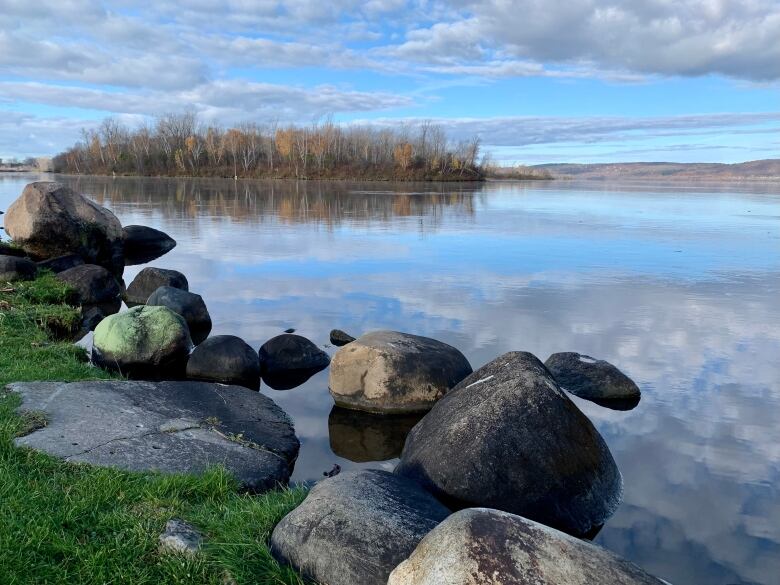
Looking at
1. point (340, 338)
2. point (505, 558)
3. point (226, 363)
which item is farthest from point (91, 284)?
point (505, 558)

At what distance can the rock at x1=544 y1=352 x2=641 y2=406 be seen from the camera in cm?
945

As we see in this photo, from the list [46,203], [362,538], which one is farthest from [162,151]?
[362,538]

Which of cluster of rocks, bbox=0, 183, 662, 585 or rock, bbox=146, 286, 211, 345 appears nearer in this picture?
cluster of rocks, bbox=0, 183, 662, 585

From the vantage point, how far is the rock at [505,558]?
3436mm

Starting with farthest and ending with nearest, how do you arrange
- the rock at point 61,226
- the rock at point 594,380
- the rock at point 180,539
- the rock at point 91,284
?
the rock at point 61,226, the rock at point 91,284, the rock at point 594,380, the rock at point 180,539

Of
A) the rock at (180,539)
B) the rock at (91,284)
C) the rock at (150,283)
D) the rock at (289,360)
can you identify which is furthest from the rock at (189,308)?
the rock at (180,539)

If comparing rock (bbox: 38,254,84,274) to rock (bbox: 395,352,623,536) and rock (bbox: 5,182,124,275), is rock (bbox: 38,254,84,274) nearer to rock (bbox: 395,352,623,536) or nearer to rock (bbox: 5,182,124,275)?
rock (bbox: 5,182,124,275)

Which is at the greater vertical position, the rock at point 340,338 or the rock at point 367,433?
the rock at point 340,338

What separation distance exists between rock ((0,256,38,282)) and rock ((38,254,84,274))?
131cm

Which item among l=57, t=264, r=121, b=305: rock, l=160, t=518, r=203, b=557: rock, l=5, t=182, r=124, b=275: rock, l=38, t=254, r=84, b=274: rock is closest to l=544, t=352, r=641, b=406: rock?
l=160, t=518, r=203, b=557: rock

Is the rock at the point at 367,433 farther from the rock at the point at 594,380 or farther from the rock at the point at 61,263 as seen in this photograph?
the rock at the point at 61,263

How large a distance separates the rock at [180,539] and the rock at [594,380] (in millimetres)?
6258

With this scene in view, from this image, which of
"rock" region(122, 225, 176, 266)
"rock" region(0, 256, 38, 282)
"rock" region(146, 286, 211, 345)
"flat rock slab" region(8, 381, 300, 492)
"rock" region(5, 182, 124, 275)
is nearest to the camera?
"flat rock slab" region(8, 381, 300, 492)

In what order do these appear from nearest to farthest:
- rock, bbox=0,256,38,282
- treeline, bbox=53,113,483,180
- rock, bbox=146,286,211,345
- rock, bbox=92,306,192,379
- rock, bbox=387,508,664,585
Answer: rock, bbox=387,508,664,585 < rock, bbox=92,306,192,379 < rock, bbox=146,286,211,345 < rock, bbox=0,256,38,282 < treeline, bbox=53,113,483,180
